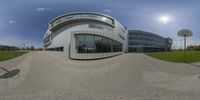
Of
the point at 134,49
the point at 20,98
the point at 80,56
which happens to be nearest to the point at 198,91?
the point at 20,98

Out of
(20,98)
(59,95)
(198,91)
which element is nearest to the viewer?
(20,98)

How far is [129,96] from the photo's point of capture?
558 centimetres

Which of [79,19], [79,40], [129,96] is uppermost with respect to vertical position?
[79,19]

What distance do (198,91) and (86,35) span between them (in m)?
22.0

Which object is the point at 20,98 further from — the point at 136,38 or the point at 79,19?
the point at 136,38

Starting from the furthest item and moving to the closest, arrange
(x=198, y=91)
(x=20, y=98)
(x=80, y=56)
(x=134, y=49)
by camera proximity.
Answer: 1. (x=134, y=49)
2. (x=80, y=56)
3. (x=198, y=91)
4. (x=20, y=98)

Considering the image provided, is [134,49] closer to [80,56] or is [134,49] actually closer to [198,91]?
[80,56]

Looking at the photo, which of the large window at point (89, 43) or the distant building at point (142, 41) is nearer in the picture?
the large window at point (89, 43)

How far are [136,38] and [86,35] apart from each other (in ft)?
245

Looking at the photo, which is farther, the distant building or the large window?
the distant building

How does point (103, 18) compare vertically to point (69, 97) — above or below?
above

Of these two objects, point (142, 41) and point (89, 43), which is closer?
point (89, 43)

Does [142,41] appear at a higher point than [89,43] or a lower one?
higher

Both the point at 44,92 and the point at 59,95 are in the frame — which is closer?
the point at 59,95
